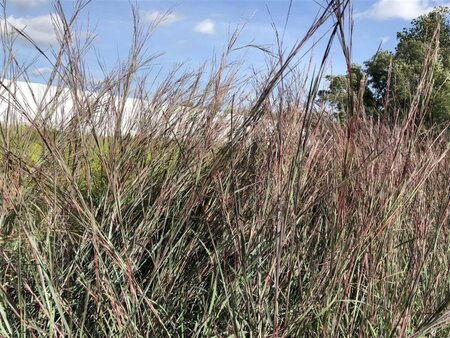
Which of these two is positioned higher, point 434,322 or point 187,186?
point 187,186

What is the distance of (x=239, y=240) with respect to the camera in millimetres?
1396

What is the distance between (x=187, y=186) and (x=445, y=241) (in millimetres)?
905

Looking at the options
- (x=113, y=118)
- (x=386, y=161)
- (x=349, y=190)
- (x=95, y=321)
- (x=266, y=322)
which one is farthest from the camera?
(x=113, y=118)

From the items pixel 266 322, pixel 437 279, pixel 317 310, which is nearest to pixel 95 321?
pixel 266 322

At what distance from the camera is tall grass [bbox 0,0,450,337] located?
1.34m

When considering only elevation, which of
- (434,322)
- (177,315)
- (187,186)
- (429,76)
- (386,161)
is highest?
(429,76)

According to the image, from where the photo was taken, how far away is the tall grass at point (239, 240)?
134 cm

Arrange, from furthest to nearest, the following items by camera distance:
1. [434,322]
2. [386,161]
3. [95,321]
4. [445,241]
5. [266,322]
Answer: [445,241], [386,161], [95,321], [266,322], [434,322]

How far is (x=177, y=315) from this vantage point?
1.60 metres

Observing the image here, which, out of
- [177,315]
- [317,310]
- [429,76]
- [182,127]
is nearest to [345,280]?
[317,310]

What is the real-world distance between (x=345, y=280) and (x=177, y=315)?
51 centimetres

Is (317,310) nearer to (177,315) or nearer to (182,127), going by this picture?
(177,315)

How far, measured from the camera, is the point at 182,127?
2463 millimetres

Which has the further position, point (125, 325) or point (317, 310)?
point (317, 310)
